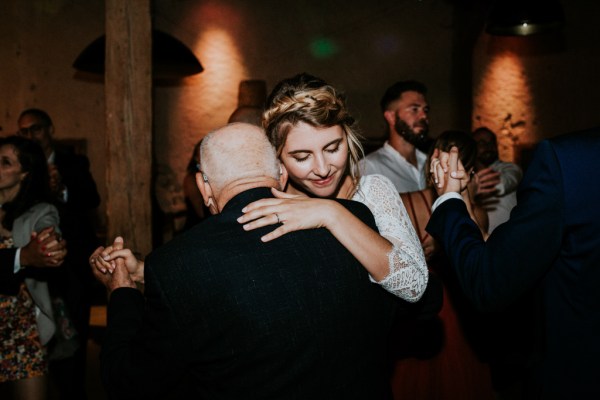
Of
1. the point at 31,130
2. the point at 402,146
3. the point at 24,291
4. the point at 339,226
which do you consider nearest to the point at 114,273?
the point at 339,226

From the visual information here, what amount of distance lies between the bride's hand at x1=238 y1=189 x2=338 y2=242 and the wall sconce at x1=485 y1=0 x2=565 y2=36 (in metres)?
3.43

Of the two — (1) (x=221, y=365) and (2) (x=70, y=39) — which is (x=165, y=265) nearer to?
(1) (x=221, y=365)

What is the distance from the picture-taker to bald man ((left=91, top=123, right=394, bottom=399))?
121cm

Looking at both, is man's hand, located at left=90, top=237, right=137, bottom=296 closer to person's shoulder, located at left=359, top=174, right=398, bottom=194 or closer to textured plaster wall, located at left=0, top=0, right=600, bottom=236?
person's shoulder, located at left=359, top=174, right=398, bottom=194

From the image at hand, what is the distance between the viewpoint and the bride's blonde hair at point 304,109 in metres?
1.82

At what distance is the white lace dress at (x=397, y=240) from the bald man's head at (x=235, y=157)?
39cm

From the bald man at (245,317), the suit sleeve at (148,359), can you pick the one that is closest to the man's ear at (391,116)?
the bald man at (245,317)

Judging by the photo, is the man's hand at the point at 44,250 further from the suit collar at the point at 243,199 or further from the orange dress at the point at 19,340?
the suit collar at the point at 243,199

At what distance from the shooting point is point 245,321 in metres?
Answer: 1.21

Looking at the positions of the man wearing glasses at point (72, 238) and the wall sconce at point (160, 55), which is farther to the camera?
the wall sconce at point (160, 55)

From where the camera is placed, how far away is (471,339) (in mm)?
2486

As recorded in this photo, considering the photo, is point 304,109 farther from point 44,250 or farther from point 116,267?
point 44,250

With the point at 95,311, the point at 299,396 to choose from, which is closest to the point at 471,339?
the point at 299,396

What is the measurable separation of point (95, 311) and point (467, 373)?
467cm
